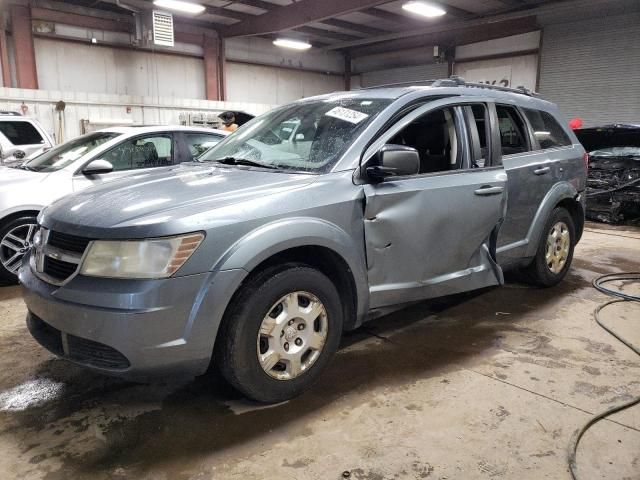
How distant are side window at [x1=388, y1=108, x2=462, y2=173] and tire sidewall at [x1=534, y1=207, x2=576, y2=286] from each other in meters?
1.25

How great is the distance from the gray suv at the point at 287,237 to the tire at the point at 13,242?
2.16 metres

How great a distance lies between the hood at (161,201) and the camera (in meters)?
2.01

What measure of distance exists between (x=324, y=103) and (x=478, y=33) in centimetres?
1293

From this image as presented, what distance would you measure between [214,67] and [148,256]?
1378cm

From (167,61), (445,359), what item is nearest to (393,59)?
(167,61)

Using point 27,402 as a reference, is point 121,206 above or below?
above

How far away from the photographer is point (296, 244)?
7.45ft

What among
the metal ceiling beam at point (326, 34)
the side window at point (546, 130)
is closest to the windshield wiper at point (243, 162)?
the side window at point (546, 130)

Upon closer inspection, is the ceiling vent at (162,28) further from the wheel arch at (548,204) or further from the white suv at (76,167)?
the wheel arch at (548,204)

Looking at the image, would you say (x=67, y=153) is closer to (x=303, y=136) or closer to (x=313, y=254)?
(x=303, y=136)

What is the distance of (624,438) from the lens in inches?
84.6

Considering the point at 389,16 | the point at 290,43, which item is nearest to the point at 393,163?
the point at 389,16

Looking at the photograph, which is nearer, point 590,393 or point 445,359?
point 590,393

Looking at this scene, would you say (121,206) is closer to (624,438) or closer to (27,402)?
(27,402)
